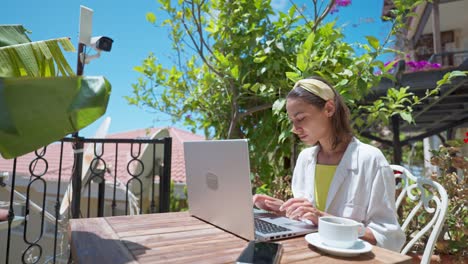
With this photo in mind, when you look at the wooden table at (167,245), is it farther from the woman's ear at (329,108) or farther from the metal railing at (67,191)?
the metal railing at (67,191)

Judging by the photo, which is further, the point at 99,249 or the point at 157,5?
the point at 157,5

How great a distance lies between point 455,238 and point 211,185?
85.6 inches

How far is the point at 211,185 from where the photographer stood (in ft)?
3.69

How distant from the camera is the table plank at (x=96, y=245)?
2.69 ft

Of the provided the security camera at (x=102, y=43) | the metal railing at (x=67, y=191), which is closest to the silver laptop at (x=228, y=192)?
the metal railing at (x=67, y=191)

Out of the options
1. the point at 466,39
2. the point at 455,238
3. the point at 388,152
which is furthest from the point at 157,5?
the point at 466,39

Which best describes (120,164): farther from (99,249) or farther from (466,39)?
(466,39)

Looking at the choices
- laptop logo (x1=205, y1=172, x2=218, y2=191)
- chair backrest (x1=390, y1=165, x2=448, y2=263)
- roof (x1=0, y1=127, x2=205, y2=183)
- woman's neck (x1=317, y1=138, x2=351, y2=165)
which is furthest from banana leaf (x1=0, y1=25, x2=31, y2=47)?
roof (x1=0, y1=127, x2=205, y2=183)

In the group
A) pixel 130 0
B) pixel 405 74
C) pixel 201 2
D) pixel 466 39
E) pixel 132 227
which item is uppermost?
pixel 466 39

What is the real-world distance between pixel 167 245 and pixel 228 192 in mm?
245

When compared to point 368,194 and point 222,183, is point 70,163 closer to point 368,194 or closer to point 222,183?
point 222,183

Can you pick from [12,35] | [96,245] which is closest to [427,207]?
[96,245]

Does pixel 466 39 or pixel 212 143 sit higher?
pixel 466 39

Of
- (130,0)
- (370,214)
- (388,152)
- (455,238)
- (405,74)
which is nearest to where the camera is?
(370,214)
